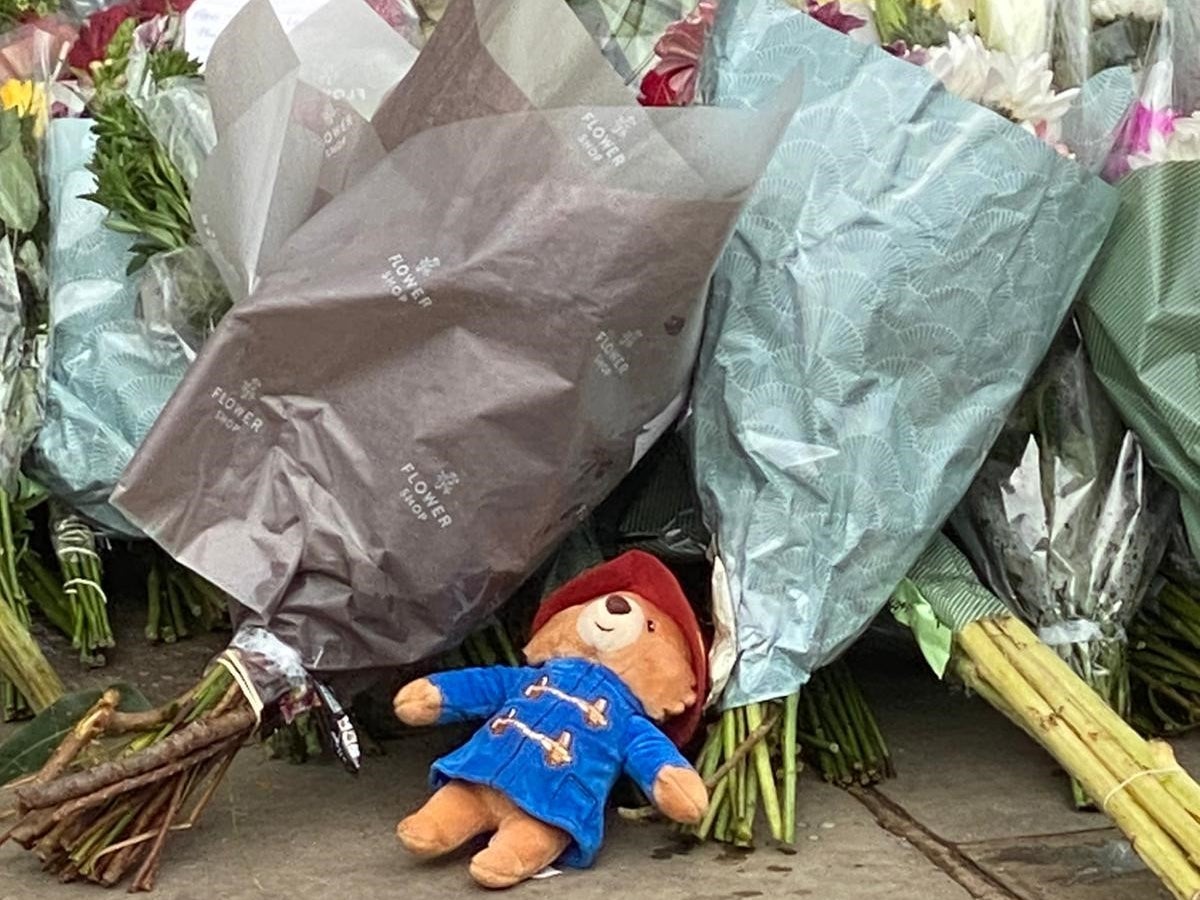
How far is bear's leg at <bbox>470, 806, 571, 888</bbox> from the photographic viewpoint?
2.07 meters

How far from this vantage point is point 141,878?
2.09 metres

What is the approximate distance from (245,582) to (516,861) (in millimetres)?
481

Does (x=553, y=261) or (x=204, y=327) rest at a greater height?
(x=553, y=261)

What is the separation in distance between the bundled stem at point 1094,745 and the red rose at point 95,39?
1.86 meters

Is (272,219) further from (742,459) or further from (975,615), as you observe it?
(975,615)

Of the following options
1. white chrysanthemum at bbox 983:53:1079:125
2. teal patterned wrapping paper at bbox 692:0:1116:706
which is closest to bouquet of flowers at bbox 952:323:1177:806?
teal patterned wrapping paper at bbox 692:0:1116:706

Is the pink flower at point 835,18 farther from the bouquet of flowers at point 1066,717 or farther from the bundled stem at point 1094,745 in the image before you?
the bundled stem at point 1094,745

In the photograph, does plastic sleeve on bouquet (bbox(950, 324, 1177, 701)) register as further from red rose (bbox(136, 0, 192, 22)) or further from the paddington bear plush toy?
red rose (bbox(136, 0, 192, 22))

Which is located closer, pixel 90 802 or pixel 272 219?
pixel 90 802

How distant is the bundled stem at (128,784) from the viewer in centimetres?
203

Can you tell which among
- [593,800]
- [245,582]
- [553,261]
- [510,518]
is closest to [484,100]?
[553,261]

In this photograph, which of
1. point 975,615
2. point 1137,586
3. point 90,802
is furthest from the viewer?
point 1137,586

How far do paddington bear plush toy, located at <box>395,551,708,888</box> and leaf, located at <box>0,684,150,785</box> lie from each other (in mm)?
376

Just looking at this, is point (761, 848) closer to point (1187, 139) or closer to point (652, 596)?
point (652, 596)
